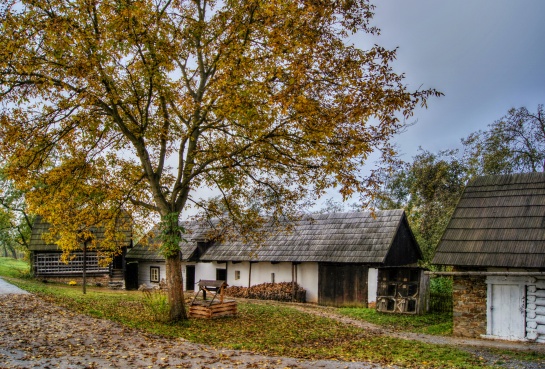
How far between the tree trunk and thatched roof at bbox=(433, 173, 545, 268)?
831 centimetres

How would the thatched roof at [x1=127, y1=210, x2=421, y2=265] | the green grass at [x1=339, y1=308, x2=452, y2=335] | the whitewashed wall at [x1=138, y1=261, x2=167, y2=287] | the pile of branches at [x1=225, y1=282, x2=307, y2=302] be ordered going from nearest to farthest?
the green grass at [x1=339, y1=308, x2=452, y2=335] < the thatched roof at [x1=127, y1=210, x2=421, y2=265] < the pile of branches at [x1=225, y1=282, x2=307, y2=302] < the whitewashed wall at [x1=138, y1=261, x2=167, y2=287]

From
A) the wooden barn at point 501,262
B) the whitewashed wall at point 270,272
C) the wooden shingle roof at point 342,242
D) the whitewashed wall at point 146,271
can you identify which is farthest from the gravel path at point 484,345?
the whitewashed wall at point 146,271

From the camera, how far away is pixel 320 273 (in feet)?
82.8

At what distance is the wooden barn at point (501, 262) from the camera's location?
14555mm

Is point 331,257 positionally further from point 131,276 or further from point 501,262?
point 131,276

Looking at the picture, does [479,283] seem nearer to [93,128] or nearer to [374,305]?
[374,305]

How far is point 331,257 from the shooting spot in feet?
80.6

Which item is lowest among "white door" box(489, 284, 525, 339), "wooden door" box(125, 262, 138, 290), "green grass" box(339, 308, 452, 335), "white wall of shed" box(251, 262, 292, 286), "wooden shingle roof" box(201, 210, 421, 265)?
"wooden door" box(125, 262, 138, 290)

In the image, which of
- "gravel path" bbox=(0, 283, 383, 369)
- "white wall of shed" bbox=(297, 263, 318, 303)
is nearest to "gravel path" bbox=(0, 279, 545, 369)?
"gravel path" bbox=(0, 283, 383, 369)

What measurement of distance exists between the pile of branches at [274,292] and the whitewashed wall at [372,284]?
390cm

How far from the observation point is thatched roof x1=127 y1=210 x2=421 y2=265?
23.9 metres

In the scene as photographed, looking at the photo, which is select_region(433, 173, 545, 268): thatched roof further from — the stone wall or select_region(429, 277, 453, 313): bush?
select_region(429, 277, 453, 313): bush

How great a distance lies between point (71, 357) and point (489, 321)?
1189cm

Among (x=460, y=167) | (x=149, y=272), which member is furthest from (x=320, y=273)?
(x=149, y=272)
